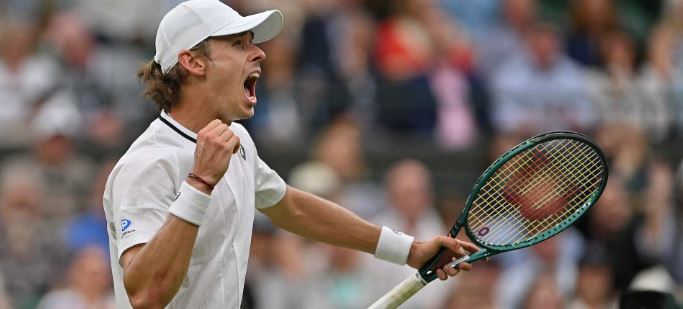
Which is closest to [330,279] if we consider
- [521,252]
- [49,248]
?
[521,252]

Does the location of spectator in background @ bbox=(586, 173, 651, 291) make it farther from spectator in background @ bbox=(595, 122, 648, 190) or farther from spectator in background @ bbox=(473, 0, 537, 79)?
spectator in background @ bbox=(473, 0, 537, 79)

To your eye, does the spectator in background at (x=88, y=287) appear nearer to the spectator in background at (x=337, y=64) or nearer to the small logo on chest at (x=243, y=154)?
the spectator in background at (x=337, y=64)

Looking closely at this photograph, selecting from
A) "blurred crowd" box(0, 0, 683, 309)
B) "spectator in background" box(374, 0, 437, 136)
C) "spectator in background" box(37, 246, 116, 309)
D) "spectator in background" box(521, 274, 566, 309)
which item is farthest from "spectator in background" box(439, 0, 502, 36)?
"spectator in background" box(37, 246, 116, 309)

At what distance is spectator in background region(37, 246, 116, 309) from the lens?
32.7 ft

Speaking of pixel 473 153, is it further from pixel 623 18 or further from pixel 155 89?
pixel 155 89

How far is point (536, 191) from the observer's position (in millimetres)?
6766

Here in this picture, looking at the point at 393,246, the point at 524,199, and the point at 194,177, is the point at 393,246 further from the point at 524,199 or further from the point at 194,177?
the point at 194,177

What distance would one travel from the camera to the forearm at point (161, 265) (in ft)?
17.2

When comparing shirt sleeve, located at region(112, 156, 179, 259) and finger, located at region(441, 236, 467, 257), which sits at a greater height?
shirt sleeve, located at region(112, 156, 179, 259)

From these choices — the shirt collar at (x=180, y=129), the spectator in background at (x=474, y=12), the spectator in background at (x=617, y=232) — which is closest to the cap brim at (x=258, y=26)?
the shirt collar at (x=180, y=129)

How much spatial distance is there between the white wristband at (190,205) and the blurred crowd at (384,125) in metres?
4.15

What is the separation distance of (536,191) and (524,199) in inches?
2.8

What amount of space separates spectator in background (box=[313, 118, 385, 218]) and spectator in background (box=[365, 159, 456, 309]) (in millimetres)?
A: 248

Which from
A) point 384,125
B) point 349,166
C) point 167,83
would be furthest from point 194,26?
point 384,125
